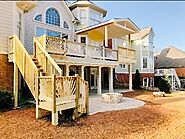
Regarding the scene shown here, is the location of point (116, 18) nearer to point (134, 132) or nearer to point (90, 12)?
point (90, 12)

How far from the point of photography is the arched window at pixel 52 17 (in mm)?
16297

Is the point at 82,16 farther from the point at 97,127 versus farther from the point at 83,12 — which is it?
the point at 97,127

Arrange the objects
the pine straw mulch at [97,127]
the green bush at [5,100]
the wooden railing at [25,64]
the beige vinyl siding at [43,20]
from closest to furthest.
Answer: the pine straw mulch at [97,127], the wooden railing at [25,64], the green bush at [5,100], the beige vinyl siding at [43,20]

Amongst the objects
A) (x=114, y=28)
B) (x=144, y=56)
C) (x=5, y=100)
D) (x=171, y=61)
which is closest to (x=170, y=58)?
(x=171, y=61)

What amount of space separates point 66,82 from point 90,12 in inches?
542

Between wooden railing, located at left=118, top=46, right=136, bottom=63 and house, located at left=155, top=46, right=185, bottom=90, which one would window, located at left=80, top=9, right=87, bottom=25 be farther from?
house, located at left=155, top=46, right=185, bottom=90

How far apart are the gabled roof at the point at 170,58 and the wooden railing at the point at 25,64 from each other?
116ft

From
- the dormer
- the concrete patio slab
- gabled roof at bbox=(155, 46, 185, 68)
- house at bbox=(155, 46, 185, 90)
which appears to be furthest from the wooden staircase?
gabled roof at bbox=(155, 46, 185, 68)

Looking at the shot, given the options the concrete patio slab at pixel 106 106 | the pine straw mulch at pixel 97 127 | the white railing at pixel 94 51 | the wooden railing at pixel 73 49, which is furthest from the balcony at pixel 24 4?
the concrete patio slab at pixel 106 106

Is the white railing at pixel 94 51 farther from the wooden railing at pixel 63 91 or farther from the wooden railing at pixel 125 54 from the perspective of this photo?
the wooden railing at pixel 63 91

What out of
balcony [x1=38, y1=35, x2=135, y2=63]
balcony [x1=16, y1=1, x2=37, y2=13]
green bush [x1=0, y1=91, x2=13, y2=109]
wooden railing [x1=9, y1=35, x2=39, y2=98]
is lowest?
green bush [x1=0, y1=91, x2=13, y2=109]

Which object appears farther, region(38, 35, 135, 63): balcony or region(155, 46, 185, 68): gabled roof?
region(155, 46, 185, 68): gabled roof

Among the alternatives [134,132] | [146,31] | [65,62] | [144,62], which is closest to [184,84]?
[144,62]

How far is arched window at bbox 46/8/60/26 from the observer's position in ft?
53.5
